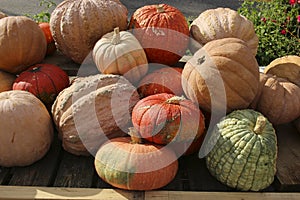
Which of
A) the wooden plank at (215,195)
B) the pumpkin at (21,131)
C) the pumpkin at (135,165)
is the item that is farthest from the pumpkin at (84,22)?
the wooden plank at (215,195)

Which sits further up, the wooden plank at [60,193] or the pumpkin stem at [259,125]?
the pumpkin stem at [259,125]

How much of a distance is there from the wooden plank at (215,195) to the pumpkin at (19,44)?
1199 millimetres

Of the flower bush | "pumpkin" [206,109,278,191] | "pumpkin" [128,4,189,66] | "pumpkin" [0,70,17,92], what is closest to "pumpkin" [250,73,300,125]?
"pumpkin" [206,109,278,191]

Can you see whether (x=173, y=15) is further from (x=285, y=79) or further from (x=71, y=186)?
(x=71, y=186)

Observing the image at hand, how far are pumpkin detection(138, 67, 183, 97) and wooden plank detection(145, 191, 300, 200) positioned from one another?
620 millimetres

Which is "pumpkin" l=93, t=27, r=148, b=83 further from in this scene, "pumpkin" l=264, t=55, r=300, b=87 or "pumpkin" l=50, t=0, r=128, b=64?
"pumpkin" l=264, t=55, r=300, b=87

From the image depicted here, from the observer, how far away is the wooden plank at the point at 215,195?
1763mm

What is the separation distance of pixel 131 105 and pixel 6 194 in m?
0.73

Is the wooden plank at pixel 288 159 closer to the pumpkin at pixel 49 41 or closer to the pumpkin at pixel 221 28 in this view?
the pumpkin at pixel 221 28

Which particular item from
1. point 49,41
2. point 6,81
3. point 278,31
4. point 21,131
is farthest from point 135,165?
point 278,31

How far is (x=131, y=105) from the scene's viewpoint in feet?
6.70

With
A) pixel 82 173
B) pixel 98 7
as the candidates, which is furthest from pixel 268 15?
pixel 82 173

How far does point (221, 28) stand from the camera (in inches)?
98.3

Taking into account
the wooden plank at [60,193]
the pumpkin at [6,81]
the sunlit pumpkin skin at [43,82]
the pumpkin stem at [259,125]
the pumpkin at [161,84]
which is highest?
the pumpkin stem at [259,125]
